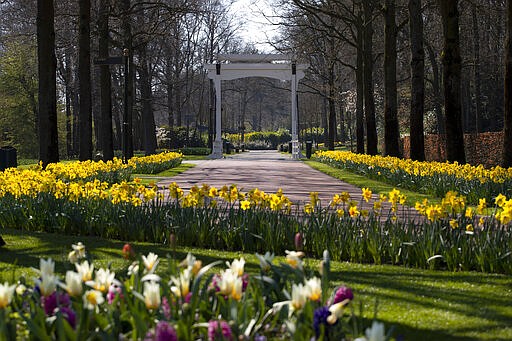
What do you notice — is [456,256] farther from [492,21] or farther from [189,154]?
[189,154]

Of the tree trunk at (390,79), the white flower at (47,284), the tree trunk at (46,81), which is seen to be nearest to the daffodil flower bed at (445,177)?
A: the tree trunk at (390,79)

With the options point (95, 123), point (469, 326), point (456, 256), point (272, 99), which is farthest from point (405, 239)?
point (272, 99)

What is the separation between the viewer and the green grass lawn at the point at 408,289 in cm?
425

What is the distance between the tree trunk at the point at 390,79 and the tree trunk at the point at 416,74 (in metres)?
1.43

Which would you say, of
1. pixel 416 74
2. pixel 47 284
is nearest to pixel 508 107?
pixel 416 74

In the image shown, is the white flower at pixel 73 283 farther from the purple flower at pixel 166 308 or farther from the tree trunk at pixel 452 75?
the tree trunk at pixel 452 75

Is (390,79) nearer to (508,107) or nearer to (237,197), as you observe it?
(508,107)

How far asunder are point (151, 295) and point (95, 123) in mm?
40983

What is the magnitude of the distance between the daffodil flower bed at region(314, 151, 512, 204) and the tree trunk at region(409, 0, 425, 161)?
107 cm

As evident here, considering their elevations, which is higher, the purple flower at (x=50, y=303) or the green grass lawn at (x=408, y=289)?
the purple flower at (x=50, y=303)

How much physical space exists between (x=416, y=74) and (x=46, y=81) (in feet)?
30.3

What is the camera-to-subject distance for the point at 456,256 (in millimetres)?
6207

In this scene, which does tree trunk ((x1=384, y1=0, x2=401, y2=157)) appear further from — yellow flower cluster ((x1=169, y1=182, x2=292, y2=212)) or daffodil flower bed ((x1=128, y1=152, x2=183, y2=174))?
yellow flower cluster ((x1=169, y1=182, x2=292, y2=212))

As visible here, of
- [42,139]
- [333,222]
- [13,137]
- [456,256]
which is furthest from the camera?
[13,137]
